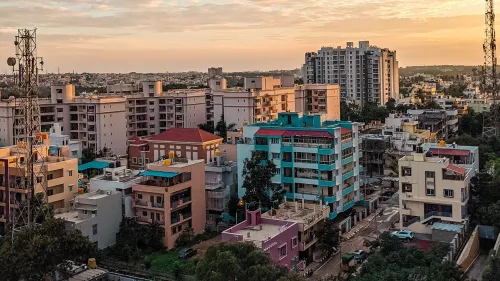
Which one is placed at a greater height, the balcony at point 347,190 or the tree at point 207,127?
the tree at point 207,127

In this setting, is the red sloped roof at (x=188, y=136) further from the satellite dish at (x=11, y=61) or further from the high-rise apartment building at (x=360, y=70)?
the high-rise apartment building at (x=360, y=70)

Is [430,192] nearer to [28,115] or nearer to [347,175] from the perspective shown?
[347,175]

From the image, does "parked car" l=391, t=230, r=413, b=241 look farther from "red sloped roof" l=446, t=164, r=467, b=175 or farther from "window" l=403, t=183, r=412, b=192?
"red sloped roof" l=446, t=164, r=467, b=175

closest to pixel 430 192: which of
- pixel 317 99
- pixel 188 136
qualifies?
pixel 188 136

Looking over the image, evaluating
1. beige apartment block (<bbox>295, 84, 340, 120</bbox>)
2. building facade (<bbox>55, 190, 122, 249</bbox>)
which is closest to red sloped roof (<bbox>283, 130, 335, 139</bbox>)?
building facade (<bbox>55, 190, 122, 249</bbox>)

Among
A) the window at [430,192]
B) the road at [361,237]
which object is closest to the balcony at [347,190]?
the road at [361,237]

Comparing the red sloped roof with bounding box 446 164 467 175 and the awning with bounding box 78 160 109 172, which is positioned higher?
the red sloped roof with bounding box 446 164 467 175
